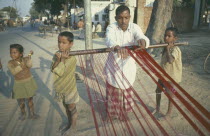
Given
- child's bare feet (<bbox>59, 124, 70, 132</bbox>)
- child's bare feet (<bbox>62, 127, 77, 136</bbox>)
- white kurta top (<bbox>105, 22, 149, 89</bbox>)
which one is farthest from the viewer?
child's bare feet (<bbox>59, 124, 70, 132</bbox>)

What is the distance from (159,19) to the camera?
6.39m

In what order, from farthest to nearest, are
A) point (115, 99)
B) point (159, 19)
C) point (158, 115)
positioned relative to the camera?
point (159, 19) → point (158, 115) → point (115, 99)

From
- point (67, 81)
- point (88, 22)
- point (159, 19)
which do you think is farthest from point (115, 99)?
point (159, 19)

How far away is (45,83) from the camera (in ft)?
14.0

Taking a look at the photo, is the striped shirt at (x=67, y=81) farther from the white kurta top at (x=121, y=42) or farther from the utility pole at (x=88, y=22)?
the utility pole at (x=88, y=22)

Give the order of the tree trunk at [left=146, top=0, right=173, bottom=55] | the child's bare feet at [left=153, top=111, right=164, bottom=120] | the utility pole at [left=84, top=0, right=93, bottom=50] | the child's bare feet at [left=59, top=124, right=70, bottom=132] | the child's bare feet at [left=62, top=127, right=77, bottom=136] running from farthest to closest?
the tree trunk at [left=146, top=0, right=173, bottom=55] < the utility pole at [left=84, top=0, right=93, bottom=50] < the child's bare feet at [left=153, top=111, right=164, bottom=120] < the child's bare feet at [left=59, top=124, right=70, bottom=132] < the child's bare feet at [left=62, top=127, right=77, bottom=136]

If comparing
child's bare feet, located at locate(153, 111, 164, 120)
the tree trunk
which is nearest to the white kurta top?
Result: child's bare feet, located at locate(153, 111, 164, 120)

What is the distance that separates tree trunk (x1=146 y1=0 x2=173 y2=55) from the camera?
6305 mm

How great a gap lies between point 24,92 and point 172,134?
2298 millimetres

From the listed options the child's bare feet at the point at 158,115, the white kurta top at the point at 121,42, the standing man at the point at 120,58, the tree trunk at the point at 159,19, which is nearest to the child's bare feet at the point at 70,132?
the standing man at the point at 120,58

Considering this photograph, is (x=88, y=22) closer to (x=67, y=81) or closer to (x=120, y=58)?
(x=120, y=58)

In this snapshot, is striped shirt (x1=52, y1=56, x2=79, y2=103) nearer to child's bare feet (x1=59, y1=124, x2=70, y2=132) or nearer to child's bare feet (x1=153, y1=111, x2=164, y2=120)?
child's bare feet (x1=59, y1=124, x2=70, y2=132)

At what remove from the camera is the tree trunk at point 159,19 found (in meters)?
6.30

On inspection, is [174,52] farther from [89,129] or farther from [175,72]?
[89,129]
